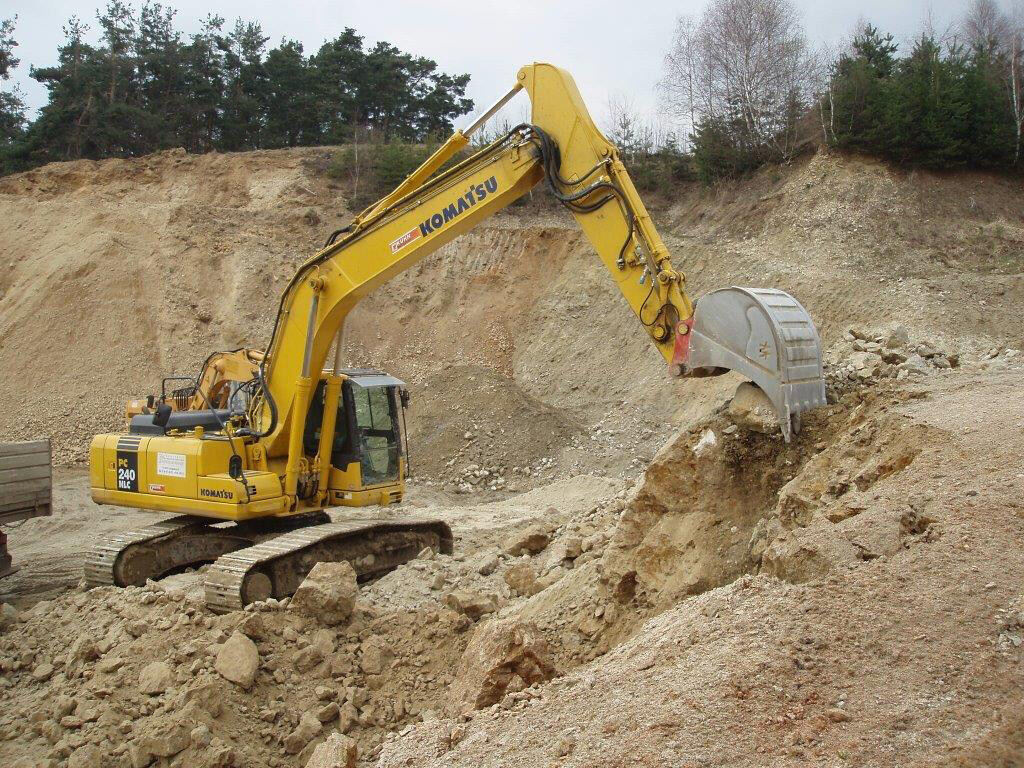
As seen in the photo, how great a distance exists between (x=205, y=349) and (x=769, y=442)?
56.8ft

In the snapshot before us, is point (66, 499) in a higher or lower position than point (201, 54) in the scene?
lower

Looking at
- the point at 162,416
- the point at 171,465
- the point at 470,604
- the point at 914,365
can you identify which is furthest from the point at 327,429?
the point at 914,365

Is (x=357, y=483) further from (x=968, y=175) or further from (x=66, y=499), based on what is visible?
(x=968, y=175)

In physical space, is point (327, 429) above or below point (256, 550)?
above

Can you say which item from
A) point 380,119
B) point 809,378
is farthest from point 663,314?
point 380,119

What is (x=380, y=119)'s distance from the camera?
33031 millimetres

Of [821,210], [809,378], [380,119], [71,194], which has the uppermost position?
[380,119]

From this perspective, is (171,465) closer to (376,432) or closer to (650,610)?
(376,432)

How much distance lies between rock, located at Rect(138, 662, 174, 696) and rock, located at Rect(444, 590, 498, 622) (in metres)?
1.97

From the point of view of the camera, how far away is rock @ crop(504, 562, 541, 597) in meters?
7.11

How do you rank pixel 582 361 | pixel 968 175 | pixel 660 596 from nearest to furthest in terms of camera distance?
pixel 660 596 → pixel 582 361 → pixel 968 175

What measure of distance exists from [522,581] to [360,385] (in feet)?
9.80

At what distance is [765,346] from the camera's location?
5566mm

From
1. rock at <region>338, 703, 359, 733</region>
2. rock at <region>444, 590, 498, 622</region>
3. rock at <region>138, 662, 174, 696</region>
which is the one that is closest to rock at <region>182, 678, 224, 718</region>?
rock at <region>138, 662, 174, 696</region>
